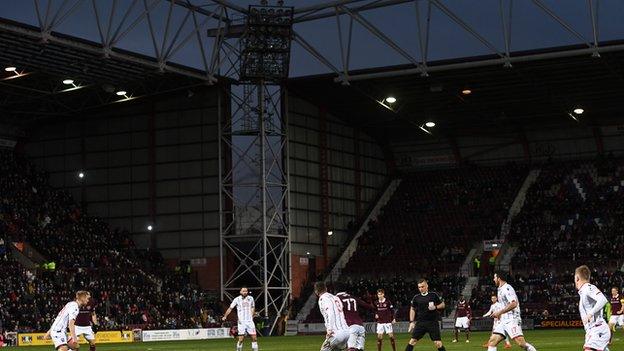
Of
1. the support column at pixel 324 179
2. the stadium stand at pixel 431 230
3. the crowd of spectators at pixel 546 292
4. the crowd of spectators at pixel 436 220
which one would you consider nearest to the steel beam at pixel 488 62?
the support column at pixel 324 179

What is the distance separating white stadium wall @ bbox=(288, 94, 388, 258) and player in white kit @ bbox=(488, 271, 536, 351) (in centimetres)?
4507

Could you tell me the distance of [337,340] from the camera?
70.4ft

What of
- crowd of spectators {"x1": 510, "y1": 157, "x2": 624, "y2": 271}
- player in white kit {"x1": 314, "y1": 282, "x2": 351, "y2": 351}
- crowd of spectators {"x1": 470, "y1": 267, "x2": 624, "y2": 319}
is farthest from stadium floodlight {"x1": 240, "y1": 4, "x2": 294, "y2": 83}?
player in white kit {"x1": 314, "y1": 282, "x2": 351, "y2": 351}

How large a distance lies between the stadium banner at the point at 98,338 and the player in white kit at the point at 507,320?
1285 inches

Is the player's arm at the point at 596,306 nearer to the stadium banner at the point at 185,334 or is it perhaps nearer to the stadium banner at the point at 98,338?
the stadium banner at the point at 98,338

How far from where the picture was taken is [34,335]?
52.9 metres

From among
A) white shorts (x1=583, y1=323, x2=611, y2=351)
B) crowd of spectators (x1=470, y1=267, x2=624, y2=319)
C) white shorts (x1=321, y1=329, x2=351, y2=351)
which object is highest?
crowd of spectators (x1=470, y1=267, x2=624, y2=319)

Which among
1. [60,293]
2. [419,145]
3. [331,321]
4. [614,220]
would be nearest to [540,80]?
[614,220]

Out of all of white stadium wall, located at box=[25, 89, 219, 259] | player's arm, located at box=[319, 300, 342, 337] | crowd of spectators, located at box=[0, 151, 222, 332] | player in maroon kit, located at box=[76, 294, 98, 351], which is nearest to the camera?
player's arm, located at box=[319, 300, 342, 337]

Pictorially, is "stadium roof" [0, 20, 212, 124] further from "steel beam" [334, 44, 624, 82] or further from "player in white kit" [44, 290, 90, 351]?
"player in white kit" [44, 290, 90, 351]

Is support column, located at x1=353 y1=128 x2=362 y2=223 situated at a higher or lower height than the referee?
higher

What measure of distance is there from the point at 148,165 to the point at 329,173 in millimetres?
12080

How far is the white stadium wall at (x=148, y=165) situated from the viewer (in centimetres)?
6825

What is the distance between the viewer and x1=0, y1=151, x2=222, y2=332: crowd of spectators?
57000mm
